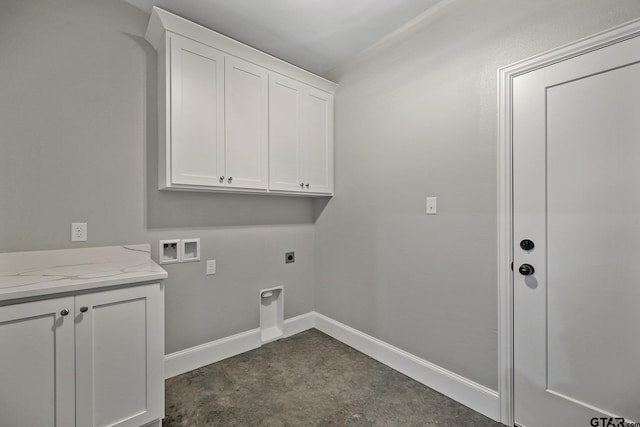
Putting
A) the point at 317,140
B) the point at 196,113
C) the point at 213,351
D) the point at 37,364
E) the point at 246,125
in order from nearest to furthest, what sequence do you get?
the point at 37,364 → the point at 196,113 → the point at 246,125 → the point at 213,351 → the point at 317,140

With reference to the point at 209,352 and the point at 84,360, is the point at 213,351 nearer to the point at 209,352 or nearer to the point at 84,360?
the point at 209,352

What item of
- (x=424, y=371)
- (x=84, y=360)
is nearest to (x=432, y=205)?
(x=424, y=371)

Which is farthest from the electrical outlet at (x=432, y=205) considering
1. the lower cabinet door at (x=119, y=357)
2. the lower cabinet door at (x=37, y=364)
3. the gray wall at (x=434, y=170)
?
the lower cabinet door at (x=37, y=364)

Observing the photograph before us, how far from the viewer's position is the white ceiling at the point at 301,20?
1.85m

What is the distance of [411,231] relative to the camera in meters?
2.08

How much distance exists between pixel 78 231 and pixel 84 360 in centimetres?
84

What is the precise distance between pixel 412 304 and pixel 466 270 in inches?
19.9

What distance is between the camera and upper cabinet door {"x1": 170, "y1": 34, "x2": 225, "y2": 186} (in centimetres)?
→ 181

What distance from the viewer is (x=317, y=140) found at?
2.59 metres

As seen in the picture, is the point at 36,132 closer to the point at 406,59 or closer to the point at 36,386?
the point at 36,386

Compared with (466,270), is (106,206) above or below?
above

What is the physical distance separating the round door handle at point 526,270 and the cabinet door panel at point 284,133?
1688mm

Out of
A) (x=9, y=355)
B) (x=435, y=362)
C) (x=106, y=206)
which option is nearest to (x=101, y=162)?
(x=106, y=206)

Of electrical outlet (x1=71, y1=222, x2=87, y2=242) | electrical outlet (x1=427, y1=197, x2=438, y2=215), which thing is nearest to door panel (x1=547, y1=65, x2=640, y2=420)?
electrical outlet (x1=427, y1=197, x2=438, y2=215)
